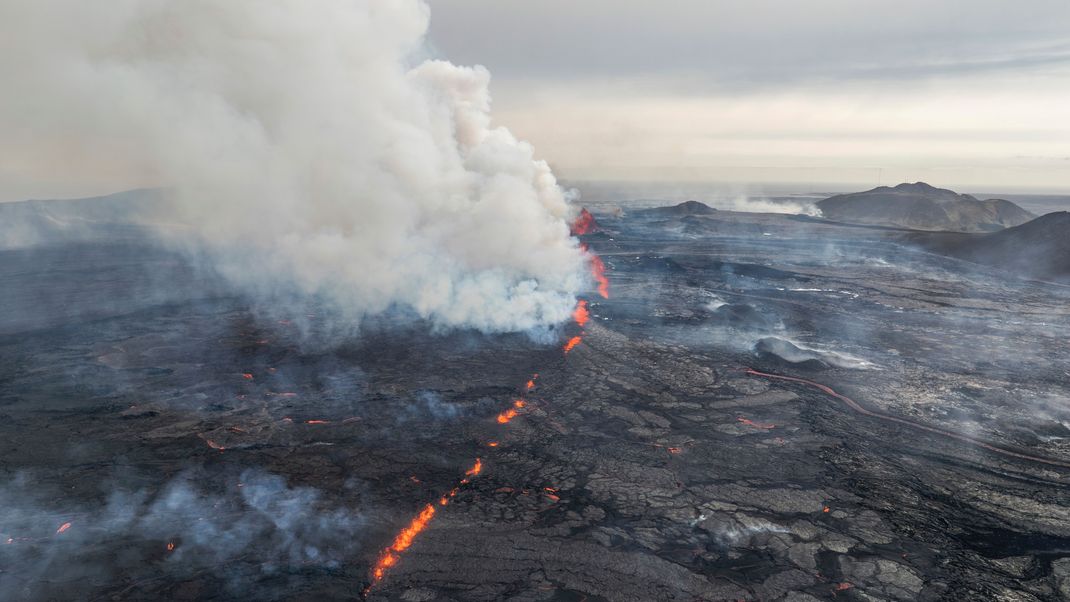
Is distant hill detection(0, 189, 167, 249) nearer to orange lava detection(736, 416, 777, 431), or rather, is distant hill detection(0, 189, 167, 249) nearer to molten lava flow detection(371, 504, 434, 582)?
molten lava flow detection(371, 504, 434, 582)

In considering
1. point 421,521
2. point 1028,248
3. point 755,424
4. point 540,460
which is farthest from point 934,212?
point 421,521

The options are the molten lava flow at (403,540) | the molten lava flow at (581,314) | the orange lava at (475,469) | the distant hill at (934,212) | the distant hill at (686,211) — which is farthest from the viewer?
the distant hill at (686,211)

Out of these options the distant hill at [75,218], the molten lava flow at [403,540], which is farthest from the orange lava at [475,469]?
the distant hill at [75,218]

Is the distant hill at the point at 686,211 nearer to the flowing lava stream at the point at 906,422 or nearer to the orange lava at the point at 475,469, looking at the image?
the flowing lava stream at the point at 906,422

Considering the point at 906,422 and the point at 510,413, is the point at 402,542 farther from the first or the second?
the point at 906,422

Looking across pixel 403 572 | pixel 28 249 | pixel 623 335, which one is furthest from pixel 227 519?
pixel 28 249

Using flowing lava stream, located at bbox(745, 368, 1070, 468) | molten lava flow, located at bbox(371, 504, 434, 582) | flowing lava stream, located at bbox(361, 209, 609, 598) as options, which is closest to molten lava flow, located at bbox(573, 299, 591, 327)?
flowing lava stream, located at bbox(361, 209, 609, 598)

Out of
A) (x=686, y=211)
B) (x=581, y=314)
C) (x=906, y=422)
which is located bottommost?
(x=906, y=422)

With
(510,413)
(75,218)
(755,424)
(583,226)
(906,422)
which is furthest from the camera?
(75,218)
